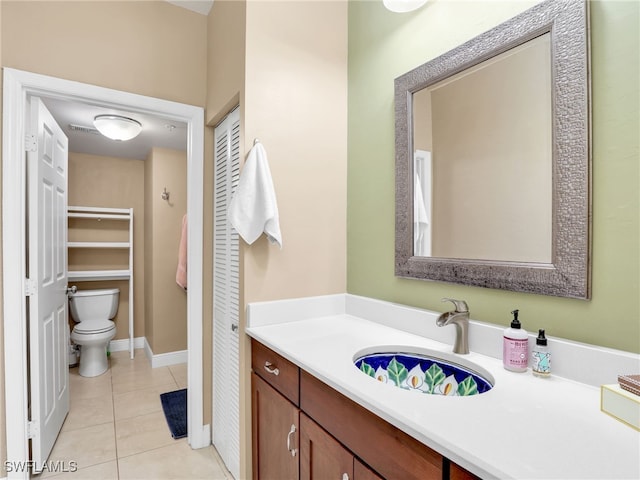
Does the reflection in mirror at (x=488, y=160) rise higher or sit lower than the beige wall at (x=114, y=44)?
lower

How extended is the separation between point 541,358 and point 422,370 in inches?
15.1

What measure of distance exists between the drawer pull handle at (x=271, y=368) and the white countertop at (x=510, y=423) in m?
0.19

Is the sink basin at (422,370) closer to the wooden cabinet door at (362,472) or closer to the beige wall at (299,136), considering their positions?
the wooden cabinet door at (362,472)

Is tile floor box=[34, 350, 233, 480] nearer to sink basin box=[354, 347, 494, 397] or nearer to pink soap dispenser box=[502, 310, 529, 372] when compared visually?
sink basin box=[354, 347, 494, 397]

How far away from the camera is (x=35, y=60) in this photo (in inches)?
64.6

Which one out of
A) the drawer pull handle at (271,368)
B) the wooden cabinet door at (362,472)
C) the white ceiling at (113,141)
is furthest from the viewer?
the white ceiling at (113,141)

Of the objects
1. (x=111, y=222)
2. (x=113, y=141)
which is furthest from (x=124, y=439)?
(x=113, y=141)

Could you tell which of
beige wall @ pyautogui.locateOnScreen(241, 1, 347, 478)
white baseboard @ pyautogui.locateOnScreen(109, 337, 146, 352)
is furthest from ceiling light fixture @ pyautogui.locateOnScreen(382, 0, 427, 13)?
white baseboard @ pyautogui.locateOnScreen(109, 337, 146, 352)

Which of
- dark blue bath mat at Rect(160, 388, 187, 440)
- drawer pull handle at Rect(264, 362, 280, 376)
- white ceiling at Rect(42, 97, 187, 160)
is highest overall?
white ceiling at Rect(42, 97, 187, 160)

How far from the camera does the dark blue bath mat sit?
2.21m

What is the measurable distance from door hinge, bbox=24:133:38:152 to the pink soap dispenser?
7.29 ft

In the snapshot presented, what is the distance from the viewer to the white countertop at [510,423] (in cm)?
59

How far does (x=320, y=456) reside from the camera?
1059 mm

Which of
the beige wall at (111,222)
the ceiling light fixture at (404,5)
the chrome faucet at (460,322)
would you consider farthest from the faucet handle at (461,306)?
the beige wall at (111,222)
